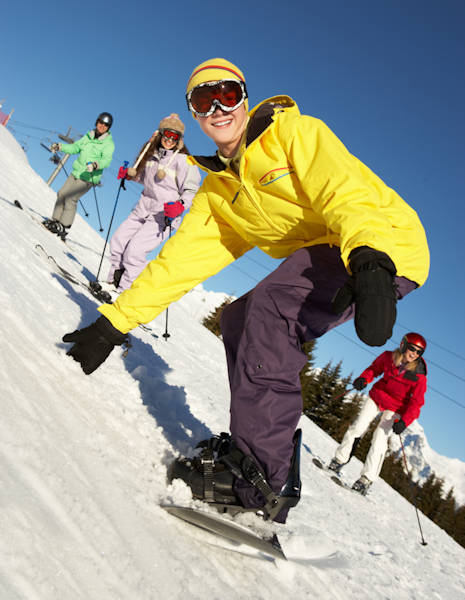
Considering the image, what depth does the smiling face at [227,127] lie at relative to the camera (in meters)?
2.12

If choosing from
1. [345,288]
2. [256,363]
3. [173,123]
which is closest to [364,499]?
[256,363]

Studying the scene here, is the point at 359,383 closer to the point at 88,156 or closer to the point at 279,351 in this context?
the point at 279,351

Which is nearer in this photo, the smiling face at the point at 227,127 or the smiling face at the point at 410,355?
the smiling face at the point at 227,127

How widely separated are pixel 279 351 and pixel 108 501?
880 mm

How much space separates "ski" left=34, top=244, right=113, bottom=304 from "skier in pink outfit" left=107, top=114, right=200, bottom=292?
472mm

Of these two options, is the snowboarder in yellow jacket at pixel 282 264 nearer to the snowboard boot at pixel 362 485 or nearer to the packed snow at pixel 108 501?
the packed snow at pixel 108 501

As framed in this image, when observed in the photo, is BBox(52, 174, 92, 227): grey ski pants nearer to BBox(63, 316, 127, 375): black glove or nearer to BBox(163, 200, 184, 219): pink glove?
BBox(163, 200, 184, 219): pink glove

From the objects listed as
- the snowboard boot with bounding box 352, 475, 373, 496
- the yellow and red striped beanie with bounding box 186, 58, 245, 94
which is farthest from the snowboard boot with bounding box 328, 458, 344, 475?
the yellow and red striped beanie with bounding box 186, 58, 245, 94

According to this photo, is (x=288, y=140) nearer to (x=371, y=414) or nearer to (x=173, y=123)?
(x=173, y=123)

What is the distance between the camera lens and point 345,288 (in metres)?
1.40

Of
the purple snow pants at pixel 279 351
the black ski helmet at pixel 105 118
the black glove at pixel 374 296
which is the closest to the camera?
the black glove at pixel 374 296

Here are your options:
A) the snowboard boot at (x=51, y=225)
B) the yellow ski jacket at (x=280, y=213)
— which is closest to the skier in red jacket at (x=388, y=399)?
the yellow ski jacket at (x=280, y=213)

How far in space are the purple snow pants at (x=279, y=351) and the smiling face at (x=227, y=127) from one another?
2.44 feet

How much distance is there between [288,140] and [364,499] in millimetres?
5205
